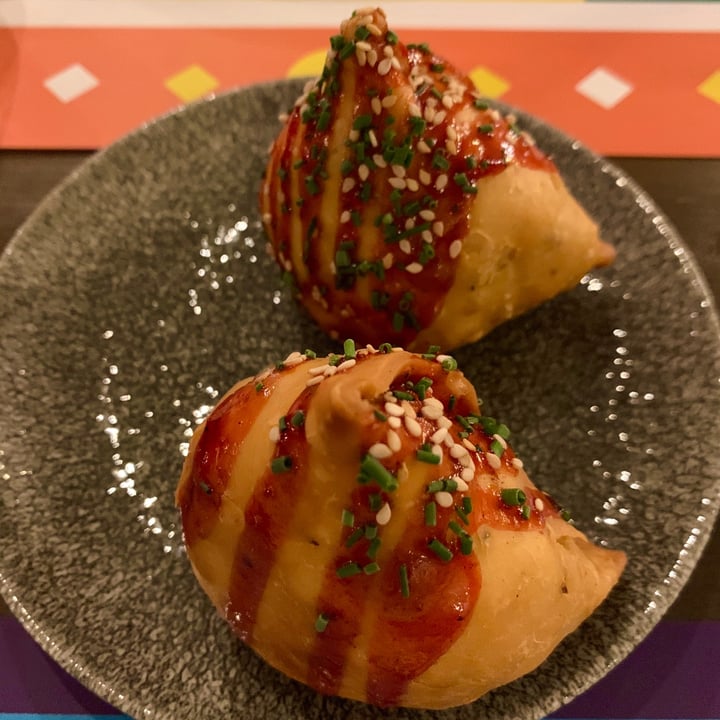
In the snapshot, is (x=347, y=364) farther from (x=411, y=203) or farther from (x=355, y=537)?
(x=411, y=203)

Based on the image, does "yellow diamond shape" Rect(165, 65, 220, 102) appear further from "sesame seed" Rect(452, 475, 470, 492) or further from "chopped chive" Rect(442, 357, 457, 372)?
"sesame seed" Rect(452, 475, 470, 492)

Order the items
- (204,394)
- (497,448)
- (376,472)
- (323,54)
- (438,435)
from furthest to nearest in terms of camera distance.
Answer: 1. (323,54)
2. (204,394)
3. (497,448)
4. (438,435)
5. (376,472)

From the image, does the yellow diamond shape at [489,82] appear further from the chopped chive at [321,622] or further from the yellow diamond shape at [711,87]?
the chopped chive at [321,622]

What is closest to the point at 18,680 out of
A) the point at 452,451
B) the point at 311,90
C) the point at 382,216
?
the point at 452,451

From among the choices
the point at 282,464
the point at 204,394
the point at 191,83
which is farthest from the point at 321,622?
the point at 191,83

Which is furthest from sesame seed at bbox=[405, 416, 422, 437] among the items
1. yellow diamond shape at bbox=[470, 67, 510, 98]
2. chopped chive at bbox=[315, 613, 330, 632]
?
yellow diamond shape at bbox=[470, 67, 510, 98]
